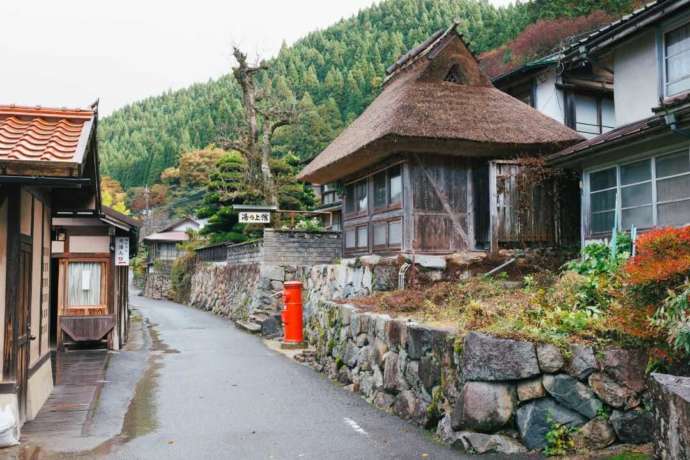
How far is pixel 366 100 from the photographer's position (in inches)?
2467

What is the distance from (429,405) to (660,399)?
324 centimetres

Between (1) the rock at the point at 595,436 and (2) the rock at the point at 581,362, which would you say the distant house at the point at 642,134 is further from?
(1) the rock at the point at 595,436

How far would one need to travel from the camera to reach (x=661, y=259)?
250 inches

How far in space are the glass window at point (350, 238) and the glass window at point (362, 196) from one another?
30.9 inches

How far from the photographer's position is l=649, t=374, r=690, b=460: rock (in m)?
4.79

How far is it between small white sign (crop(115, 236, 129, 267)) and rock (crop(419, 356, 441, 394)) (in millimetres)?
11148

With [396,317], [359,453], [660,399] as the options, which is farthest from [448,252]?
[660,399]

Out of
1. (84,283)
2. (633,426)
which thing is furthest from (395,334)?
(84,283)

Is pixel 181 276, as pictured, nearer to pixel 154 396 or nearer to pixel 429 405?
pixel 154 396

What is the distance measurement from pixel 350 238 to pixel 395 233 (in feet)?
10.1

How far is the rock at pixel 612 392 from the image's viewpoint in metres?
6.43

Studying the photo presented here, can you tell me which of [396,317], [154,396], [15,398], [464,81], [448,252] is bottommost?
[154,396]

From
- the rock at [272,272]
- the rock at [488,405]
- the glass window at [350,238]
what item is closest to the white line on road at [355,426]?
the rock at [488,405]

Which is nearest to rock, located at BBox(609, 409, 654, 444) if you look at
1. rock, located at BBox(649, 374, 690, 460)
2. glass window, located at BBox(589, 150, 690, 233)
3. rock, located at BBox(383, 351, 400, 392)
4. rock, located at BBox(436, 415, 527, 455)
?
rock, located at BBox(649, 374, 690, 460)
